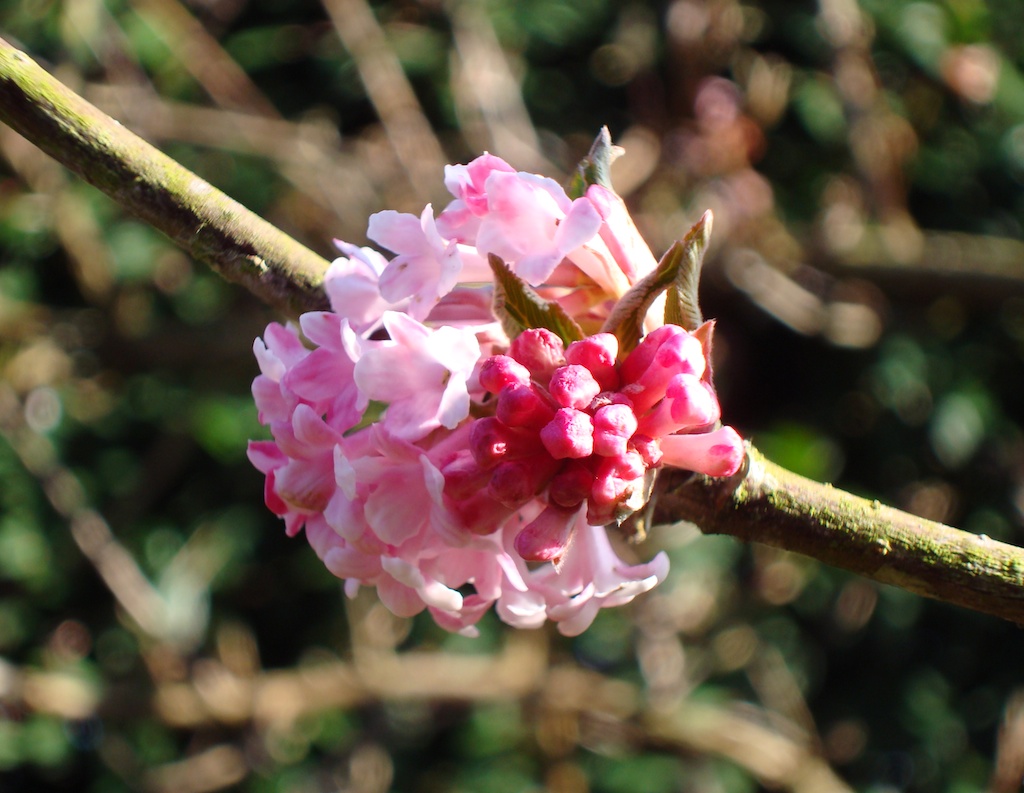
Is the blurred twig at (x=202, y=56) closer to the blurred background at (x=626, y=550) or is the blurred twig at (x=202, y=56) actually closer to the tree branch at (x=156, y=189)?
the blurred background at (x=626, y=550)

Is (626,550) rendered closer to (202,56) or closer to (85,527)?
(85,527)

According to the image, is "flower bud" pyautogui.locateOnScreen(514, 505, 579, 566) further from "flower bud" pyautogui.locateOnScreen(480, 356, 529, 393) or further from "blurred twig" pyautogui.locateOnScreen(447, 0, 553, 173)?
"blurred twig" pyautogui.locateOnScreen(447, 0, 553, 173)

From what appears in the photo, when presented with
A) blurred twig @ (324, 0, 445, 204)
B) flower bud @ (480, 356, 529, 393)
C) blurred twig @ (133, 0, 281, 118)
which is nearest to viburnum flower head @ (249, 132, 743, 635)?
flower bud @ (480, 356, 529, 393)

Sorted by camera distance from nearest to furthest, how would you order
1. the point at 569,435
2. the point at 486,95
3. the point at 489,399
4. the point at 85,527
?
the point at 569,435, the point at 489,399, the point at 85,527, the point at 486,95

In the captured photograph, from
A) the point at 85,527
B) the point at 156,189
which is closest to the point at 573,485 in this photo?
the point at 156,189

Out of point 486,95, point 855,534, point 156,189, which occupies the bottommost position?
point 486,95
